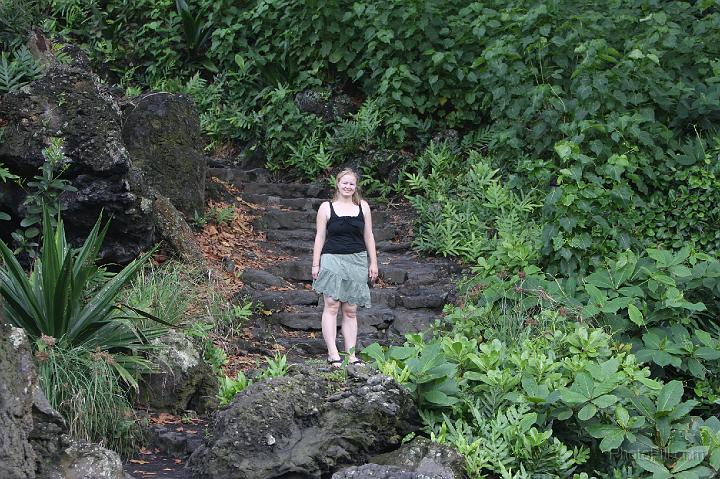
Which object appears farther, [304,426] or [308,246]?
[308,246]

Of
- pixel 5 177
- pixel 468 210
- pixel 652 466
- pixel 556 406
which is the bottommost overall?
pixel 652 466

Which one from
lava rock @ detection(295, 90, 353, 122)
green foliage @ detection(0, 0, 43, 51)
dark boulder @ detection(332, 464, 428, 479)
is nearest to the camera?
dark boulder @ detection(332, 464, 428, 479)

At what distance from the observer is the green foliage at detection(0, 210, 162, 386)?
5398mm

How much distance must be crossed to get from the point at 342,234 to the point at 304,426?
2.21 metres

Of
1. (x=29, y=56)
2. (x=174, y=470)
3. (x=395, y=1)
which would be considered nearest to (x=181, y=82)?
Result: (x=395, y=1)

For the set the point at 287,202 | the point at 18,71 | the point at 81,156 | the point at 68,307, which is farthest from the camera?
the point at 287,202

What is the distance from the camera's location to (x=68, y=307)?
5492mm

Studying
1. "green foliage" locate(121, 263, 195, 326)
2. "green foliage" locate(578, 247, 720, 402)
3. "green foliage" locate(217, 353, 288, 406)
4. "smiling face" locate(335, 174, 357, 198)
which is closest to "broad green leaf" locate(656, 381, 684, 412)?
"green foliage" locate(578, 247, 720, 402)

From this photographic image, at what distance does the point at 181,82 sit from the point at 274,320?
615 cm

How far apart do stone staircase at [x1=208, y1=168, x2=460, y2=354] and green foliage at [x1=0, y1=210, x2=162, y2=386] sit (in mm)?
2169

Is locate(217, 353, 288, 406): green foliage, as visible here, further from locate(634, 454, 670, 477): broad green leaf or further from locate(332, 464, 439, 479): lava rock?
locate(634, 454, 670, 477): broad green leaf

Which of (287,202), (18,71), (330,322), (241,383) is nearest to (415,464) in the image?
(241,383)

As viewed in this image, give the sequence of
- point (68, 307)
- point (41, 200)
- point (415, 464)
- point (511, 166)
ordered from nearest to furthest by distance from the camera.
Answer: point (415, 464) → point (68, 307) → point (41, 200) → point (511, 166)

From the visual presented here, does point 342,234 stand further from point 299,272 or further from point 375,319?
point 299,272
